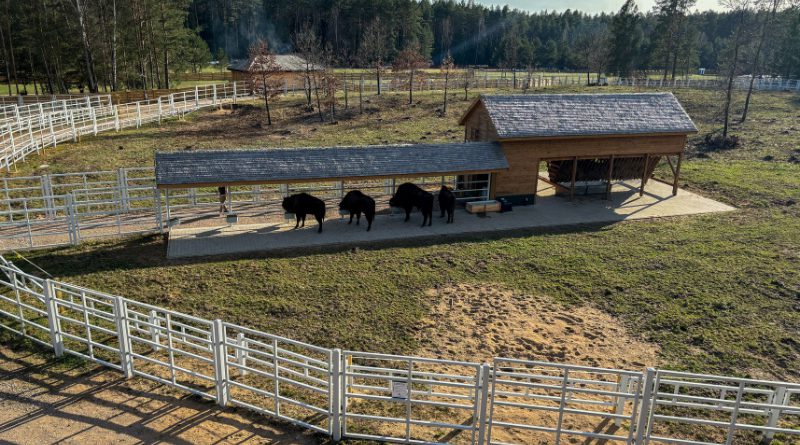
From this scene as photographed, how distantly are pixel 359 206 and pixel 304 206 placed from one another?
1710mm

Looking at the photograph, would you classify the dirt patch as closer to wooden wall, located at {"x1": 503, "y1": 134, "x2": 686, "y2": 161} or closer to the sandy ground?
the sandy ground

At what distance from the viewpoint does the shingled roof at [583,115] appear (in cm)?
1997

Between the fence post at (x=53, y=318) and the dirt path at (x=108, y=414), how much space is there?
0.41 meters

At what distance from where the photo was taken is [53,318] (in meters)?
9.75

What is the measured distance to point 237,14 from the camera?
84125 mm

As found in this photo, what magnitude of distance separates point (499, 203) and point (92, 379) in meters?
13.8

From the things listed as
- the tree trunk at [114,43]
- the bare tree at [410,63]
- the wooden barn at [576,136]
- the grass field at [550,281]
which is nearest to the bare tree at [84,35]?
the tree trunk at [114,43]

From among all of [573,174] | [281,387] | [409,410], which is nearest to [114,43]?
[573,174]

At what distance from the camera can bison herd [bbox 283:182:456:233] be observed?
17406 millimetres

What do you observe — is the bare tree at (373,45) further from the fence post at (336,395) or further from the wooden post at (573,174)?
the fence post at (336,395)

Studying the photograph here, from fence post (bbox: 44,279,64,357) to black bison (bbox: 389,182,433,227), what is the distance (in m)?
10.8

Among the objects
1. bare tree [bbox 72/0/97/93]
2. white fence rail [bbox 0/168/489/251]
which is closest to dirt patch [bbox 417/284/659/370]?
white fence rail [bbox 0/168/489/251]

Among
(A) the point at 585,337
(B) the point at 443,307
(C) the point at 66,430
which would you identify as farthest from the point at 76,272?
(A) the point at 585,337

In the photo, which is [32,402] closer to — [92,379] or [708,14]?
[92,379]
